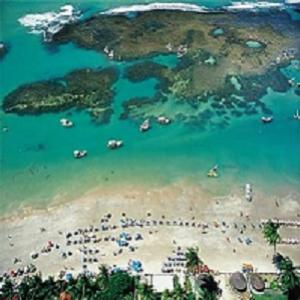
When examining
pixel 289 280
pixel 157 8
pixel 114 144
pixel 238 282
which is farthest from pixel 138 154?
pixel 157 8

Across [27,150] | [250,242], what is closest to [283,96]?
[250,242]

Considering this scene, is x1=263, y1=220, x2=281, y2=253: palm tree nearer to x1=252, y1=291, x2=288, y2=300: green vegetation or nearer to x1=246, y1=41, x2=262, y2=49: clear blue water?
x1=252, y1=291, x2=288, y2=300: green vegetation

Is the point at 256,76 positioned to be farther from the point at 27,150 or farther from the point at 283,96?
the point at 27,150

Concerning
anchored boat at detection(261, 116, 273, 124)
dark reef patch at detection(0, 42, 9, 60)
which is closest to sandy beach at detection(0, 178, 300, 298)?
anchored boat at detection(261, 116, 273, 124)

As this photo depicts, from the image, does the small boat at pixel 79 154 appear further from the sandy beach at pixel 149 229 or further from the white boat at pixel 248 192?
the white boat at pixel 248 192

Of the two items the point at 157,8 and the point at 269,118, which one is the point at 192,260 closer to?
the point at 269,118
